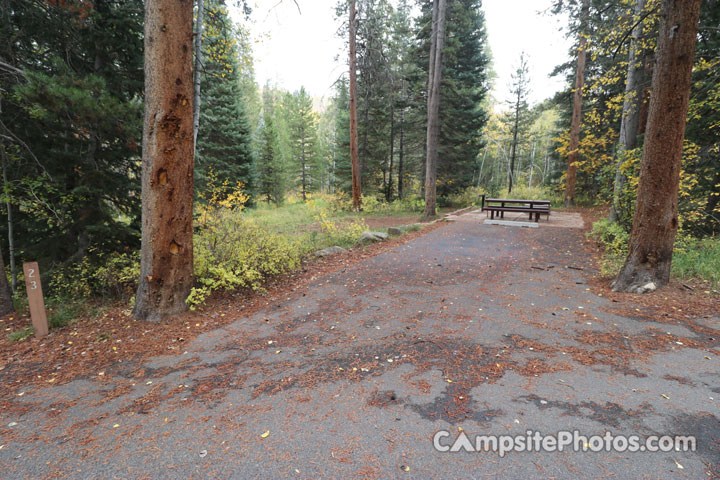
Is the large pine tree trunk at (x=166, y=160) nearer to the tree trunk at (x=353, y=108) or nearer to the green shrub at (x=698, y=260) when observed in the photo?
the green shrub at (x=698, y=260)

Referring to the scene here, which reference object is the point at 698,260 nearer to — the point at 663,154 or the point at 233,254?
the point at 663,154

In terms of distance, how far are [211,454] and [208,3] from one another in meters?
10.8

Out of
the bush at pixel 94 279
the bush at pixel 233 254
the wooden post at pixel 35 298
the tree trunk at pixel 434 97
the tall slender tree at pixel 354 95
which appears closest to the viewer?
the wooden post at pixel 35 298

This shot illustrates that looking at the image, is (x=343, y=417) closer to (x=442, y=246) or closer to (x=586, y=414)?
(x=586, y=414)

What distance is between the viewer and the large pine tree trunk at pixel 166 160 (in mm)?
4137

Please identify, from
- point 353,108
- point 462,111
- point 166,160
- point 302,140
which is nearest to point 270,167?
point 302,140

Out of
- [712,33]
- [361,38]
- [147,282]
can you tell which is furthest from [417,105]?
[147,282]

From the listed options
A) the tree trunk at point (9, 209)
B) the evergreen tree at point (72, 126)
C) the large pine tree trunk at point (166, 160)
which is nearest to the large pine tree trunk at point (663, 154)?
the large pine tree trunk at point (166, 160)

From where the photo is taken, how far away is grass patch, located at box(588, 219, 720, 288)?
5391mm

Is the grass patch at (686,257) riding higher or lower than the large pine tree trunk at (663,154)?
lower

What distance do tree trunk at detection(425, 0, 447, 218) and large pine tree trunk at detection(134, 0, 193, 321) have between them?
11360 millimetres

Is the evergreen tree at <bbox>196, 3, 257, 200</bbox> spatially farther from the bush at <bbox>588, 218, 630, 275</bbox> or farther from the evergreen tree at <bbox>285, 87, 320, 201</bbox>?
the bush at <bbox>588, 218, 630, 275</bbox>

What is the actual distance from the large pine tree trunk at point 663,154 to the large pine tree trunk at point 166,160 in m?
6.58

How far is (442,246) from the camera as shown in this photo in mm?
8844
